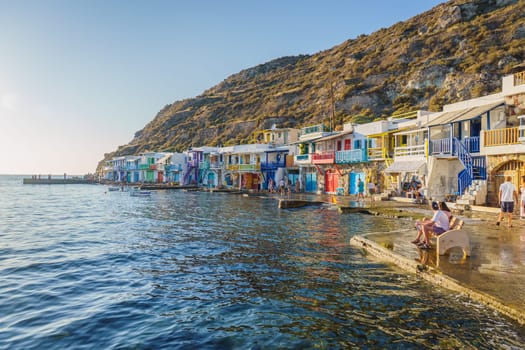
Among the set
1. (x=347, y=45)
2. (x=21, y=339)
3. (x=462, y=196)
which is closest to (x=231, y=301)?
(x=21, y=339)

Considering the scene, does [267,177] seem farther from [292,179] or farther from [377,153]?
[377,153]

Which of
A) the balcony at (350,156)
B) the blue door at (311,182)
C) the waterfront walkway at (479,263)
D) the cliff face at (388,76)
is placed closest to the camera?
the waterfront walkway at (479,263)

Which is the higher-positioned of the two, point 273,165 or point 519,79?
point 519,79

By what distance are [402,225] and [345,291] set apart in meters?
10.6

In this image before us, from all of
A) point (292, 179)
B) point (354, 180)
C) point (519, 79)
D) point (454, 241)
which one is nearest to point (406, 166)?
point (354, 180)

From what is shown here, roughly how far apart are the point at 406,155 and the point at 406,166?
159 centimetres

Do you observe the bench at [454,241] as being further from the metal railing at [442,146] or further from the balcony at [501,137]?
the metal railing at [442,146]

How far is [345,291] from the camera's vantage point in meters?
8.26

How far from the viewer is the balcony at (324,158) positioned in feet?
132

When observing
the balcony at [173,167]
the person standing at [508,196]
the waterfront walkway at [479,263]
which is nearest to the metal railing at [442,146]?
the person standing at [508,196]

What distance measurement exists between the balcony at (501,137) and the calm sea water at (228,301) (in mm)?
11580

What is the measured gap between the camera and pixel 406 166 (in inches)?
1125

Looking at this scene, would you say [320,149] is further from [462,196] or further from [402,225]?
[402,225]

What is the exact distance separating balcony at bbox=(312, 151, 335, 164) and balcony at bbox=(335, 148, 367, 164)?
631 millimetres
